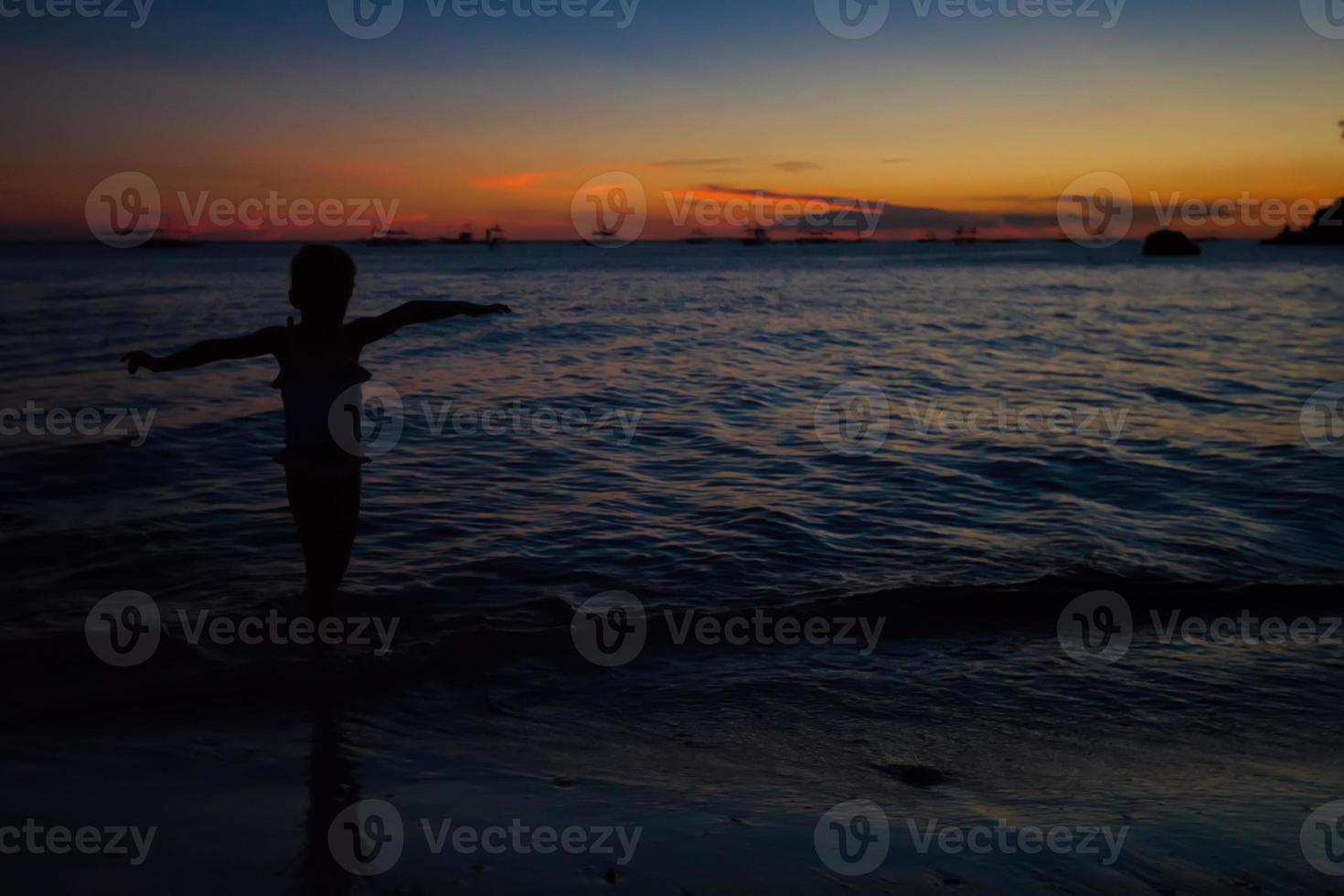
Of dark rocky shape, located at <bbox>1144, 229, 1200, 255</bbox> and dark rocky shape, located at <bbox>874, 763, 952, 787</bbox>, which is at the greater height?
dark rocky shape, located at <bbox>1144, 229, 1200, 255</bbox>

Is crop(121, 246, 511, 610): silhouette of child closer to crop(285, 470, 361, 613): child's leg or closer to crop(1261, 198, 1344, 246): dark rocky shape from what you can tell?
crop(285, 470, 361, 613): child's leg

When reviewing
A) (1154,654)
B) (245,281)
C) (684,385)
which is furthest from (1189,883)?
(245,281)

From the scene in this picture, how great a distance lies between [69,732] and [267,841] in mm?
1921

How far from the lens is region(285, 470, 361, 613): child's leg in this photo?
4723 mm

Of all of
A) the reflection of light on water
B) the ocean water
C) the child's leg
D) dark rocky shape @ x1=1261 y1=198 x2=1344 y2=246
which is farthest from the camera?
dark rocky shape @ x1=1261 y1=198 x2=1344 y2=246

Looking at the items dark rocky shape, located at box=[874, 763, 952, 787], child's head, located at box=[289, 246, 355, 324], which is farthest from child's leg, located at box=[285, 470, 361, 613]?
dark rocky shape, located at box=[874, 763, 952, 787]

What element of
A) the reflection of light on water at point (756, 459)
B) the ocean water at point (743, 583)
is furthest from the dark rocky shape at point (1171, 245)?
the ocean water at point (743, 583)

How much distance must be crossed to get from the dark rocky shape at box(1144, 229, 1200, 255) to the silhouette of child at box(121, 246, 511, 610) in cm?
14882

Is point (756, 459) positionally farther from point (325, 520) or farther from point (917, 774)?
point (325, 520)

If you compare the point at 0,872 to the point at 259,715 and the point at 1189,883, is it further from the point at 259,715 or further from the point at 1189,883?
the point at 1189,883

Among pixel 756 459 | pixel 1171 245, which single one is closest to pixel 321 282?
pixel 756 459

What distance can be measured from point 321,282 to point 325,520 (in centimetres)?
124

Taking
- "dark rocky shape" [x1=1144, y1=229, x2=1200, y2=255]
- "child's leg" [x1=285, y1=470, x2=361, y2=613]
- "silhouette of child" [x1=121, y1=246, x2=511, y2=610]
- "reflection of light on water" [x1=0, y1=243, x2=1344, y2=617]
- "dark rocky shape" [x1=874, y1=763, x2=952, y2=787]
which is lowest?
"dark rocky shape" [x1=874, y1=763, x2=952, y2=787]

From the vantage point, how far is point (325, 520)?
4793 mm
